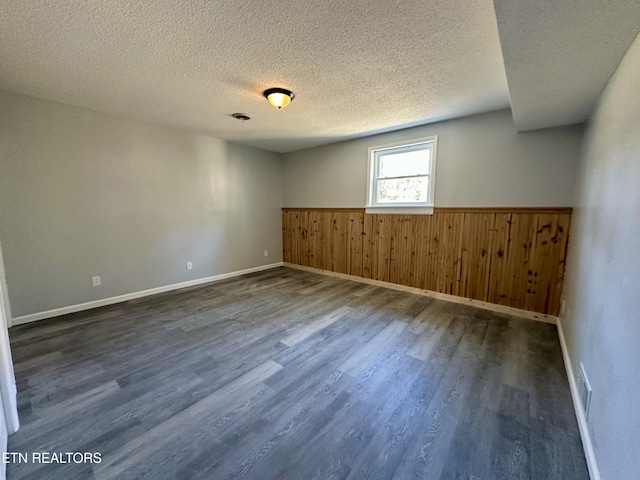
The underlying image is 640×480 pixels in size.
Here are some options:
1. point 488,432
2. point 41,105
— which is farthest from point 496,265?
point 41,105

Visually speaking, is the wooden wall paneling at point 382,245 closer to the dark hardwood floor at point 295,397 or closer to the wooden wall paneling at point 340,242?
the wooden wall paneling at point 340,242

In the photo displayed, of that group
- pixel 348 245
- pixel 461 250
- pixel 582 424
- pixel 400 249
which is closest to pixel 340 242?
pixel 348 245

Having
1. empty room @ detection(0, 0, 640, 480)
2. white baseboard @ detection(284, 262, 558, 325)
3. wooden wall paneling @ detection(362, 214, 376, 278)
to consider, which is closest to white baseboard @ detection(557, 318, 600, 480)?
empty room @ detection(0, 0, 640, 480)

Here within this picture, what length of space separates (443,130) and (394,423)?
3.41 m

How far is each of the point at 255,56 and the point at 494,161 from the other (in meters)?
2.89

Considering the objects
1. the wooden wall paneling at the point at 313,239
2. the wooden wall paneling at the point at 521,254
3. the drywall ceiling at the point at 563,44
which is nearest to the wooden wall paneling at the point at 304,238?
the wooden wall paneling at the point at 313,239

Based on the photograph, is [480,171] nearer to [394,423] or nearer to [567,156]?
[567,156]

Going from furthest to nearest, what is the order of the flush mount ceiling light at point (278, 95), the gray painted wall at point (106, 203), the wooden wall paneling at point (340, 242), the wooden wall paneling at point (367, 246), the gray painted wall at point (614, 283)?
the wooden wall paneling at point (340, 242)
the wooden wall paneling at point (367, 246)
the gray painted wall at point (106, 203)
the flush mount ceiling light at point (278, 95)
the gray painted wall at point (614, 283)

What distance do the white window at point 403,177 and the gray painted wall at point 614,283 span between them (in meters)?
1.74

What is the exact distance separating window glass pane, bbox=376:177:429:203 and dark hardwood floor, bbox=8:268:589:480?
A: 177cm

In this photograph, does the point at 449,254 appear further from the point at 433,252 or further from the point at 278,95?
the point at 278,95

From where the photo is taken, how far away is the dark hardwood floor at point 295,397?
1.24 metres

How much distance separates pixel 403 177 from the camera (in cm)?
387

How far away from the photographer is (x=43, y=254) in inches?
110
